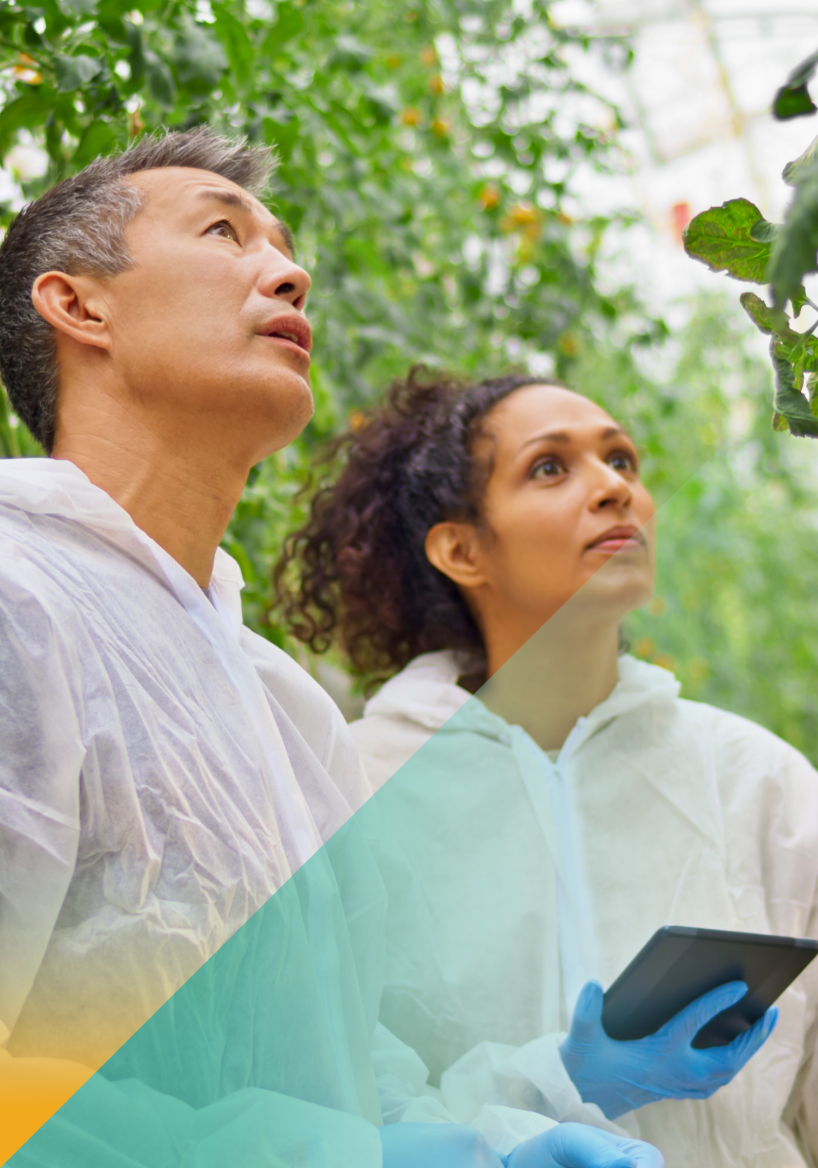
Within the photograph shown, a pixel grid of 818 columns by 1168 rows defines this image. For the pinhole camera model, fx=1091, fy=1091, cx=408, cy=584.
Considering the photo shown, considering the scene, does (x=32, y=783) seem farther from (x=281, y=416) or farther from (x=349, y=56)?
(x=349, y=56)

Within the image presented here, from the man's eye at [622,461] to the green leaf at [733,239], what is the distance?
80 cm

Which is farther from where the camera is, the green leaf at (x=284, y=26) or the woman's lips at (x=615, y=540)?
the green leaf at (x=284, y=26)

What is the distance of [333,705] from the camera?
116cm

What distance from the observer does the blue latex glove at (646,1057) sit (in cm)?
108

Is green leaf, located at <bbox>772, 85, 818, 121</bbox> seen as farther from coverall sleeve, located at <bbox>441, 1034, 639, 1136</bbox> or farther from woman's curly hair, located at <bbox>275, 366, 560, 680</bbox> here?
woman's curly hair, located at <bbox>275, 366, 560, 680</bbox>

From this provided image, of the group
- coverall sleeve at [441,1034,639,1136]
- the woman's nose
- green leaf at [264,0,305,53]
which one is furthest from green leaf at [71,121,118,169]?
coverall sleeve at [441,1034,639,1136]

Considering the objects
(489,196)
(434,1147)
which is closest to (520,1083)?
(434,1147)

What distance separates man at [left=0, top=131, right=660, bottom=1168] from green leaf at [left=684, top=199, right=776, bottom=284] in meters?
0.45

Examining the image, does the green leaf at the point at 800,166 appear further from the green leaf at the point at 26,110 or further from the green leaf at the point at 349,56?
the green leaf at the point at 349,56

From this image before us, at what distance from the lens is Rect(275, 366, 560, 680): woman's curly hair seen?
5.41 feet

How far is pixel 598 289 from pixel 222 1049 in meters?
2.24

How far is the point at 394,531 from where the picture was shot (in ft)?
5.68

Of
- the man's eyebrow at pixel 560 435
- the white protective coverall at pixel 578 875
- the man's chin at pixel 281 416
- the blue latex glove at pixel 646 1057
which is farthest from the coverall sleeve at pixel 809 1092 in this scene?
the man's chin at pixel 281 416

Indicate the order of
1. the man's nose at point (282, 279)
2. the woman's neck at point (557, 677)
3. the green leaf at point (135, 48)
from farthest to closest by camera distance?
1. the green leaf at point (135, 48)
2. the woman's neck at point (557, 677)
3. the man's nose at point (282, 279)
